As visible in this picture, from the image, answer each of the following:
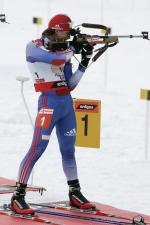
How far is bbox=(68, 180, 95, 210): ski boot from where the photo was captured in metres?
7.66

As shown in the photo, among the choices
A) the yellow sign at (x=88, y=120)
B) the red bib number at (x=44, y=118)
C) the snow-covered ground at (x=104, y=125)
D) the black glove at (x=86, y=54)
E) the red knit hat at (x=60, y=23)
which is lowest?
the snow-covered ground at (x=104, y=125)

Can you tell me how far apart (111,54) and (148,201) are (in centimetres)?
1223

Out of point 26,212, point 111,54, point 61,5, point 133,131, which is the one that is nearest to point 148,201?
point 26,212

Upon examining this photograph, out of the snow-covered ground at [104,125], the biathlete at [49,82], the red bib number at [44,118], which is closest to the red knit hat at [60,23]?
the biathlete at [49,82]

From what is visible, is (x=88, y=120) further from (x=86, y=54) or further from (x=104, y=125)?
(x=104, y=125)

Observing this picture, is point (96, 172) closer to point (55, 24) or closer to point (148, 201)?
point (148, 201)

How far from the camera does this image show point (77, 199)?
7.70 metres

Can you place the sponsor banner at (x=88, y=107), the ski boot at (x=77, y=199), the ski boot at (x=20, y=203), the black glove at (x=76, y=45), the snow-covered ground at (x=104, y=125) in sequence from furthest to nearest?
the snow-covered ground at (x=104, y=125) < the sponsor banner at (x=88, y=107) < the ski boot at (x=77, y=199) < the black glove at (x=76, y=45) < the ski boot at (x=20, y=203)

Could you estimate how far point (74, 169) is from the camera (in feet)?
25.1

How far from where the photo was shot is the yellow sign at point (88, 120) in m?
8.85

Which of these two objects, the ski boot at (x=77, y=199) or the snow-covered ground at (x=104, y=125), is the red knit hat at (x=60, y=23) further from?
the snow-covered ground at (x=104, y=125)

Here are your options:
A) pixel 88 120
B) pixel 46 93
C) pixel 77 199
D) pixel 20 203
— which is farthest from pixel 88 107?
pixel 20 203

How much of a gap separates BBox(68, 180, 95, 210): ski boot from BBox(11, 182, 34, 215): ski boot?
0.58m

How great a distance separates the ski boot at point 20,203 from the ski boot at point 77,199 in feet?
1.91
